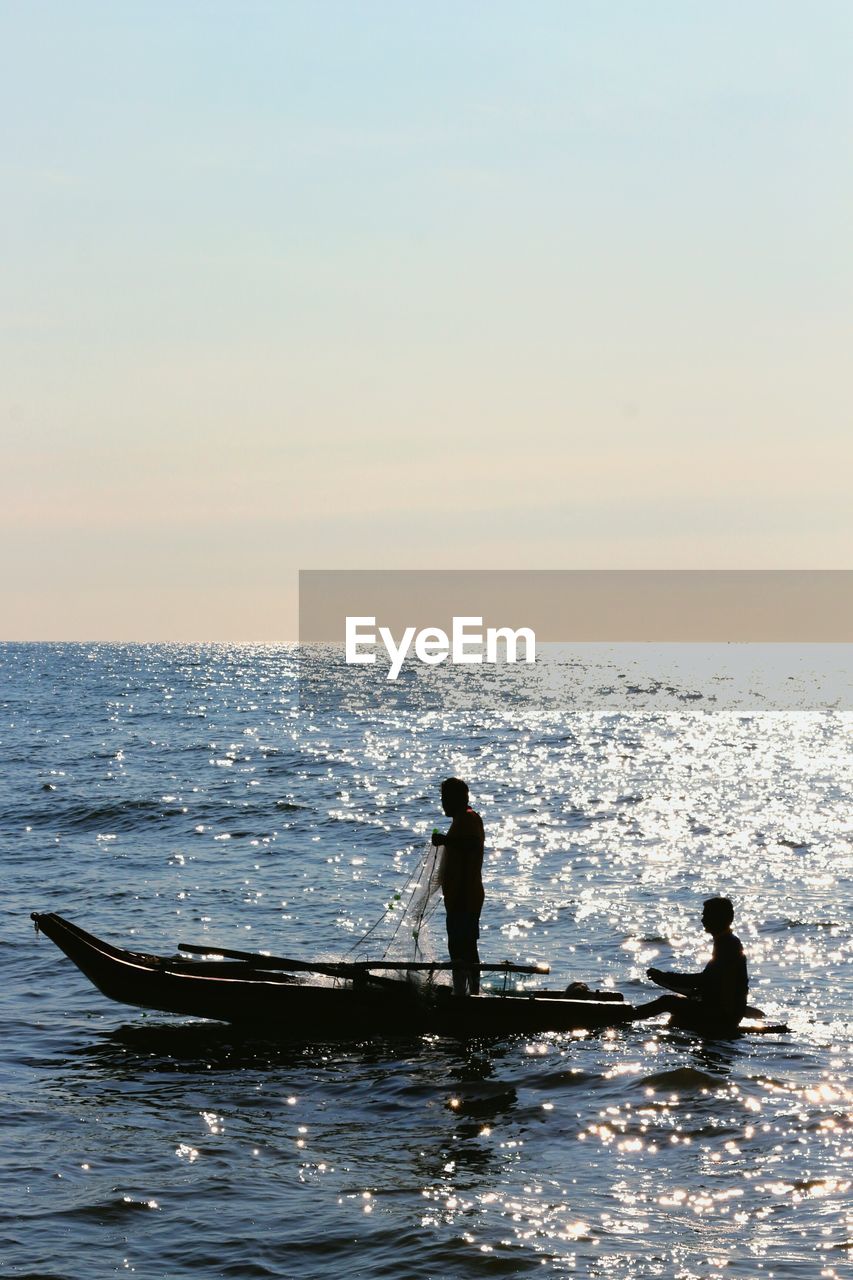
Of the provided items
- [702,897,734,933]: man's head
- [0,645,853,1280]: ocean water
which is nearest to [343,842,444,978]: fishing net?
[0,645,853,1280]: ocean water

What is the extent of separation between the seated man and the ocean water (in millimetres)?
289

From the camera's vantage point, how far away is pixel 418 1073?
13.8 metres

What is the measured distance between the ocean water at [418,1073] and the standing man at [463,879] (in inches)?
30.3

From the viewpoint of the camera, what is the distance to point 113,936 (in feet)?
66.6

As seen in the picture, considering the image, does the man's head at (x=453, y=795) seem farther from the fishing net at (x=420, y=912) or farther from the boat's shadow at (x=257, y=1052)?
the boat's shadow at (x=257, y=1052)

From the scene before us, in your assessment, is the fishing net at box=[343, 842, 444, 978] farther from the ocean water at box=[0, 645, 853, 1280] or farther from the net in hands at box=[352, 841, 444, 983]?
the ocean water at box=[0, 645, 853, 1280]

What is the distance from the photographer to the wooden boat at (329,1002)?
1456 centimetres

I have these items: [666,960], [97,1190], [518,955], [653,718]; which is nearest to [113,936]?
[518,955]

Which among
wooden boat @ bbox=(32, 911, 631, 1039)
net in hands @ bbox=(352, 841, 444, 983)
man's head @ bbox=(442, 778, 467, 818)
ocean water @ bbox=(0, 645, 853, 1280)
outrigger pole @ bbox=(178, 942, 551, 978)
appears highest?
man's head @ bbox=(442, 778, 467, 818)

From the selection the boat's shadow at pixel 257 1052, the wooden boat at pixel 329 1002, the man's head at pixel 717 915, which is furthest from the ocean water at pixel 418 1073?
the man's head at pixel 717 915

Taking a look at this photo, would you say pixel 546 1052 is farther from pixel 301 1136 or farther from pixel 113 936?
pixel 113 936

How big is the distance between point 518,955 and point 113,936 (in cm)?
609

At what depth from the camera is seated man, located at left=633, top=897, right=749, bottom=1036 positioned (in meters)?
14.7

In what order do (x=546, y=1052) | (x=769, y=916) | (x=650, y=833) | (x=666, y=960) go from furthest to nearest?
(x=650, y=833)
(x=769, y=916)
(x=666, y=960)
(x=546, y=1052)
